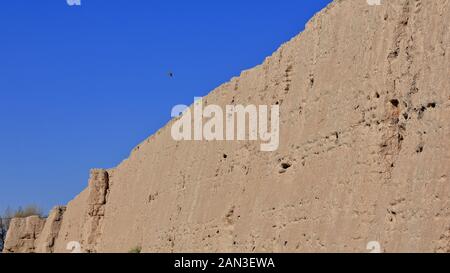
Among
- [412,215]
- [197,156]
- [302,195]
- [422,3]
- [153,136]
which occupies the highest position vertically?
[153,136]

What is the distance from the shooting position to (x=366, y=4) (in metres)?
13.4

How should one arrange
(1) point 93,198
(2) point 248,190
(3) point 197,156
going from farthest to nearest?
(1) point 93,198 < (3) point 197,156 < (2) point 248,190

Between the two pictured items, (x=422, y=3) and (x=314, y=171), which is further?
(x=314, y=171)

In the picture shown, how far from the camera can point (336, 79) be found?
46.1 feet

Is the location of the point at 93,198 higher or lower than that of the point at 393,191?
higher

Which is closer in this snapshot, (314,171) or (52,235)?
(314,171)

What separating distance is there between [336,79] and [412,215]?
10.3 feet

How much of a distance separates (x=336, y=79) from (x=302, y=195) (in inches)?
67.8


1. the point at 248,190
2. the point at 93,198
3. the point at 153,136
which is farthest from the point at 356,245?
the point at 93,198

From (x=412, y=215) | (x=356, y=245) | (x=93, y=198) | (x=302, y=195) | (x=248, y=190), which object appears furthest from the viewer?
(x=93, y=198)

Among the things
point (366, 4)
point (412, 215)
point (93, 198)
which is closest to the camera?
point (412, 215)

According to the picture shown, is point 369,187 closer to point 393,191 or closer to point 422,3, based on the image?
point 393,191

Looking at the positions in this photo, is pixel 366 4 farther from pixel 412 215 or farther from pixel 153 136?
pixel 153 136
